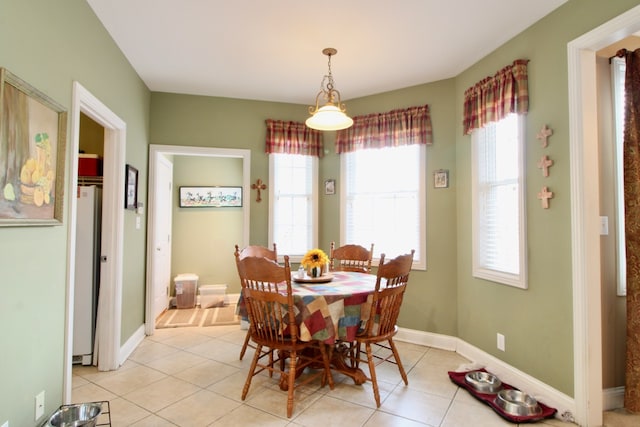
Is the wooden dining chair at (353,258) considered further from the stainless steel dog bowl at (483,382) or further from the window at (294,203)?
the stainless steel dog bowl at (483,382)

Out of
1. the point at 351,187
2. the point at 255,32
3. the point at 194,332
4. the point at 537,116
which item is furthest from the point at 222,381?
the point at 537,116

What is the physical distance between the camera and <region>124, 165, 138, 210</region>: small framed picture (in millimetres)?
2990

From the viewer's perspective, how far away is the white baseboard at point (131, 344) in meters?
2.98

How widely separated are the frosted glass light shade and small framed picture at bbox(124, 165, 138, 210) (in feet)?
5.60

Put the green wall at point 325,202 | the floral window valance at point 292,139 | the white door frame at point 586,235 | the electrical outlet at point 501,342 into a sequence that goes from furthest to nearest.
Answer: the floral window valance at point 292,139 < the electrical outlet at point 501,342 < the white door frame at point 586,235 < the green wall at point 325,202

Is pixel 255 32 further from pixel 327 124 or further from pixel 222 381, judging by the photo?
pixel 222 381

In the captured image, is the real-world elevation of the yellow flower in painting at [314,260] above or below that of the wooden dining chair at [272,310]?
above

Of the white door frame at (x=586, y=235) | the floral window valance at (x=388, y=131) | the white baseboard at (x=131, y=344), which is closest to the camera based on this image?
the white door frame at (x=586, y=235)

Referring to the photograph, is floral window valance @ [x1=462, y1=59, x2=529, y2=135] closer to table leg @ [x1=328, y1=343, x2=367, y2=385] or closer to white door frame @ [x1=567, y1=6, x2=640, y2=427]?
white door frame @ [x1=567, y1=6, x2=640, y2=427]

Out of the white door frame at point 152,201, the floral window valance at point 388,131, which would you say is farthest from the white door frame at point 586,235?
the white door frame at point 152,201

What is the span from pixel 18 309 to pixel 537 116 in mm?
3288

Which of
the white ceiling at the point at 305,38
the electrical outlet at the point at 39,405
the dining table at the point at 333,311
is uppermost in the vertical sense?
the white ceiling at the point at 305,38

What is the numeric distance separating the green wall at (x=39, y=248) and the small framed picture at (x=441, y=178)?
2995 millimetres

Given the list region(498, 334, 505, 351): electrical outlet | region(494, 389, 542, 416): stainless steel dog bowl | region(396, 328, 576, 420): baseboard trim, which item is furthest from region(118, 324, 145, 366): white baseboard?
region(498, 334, 505, 351): electrical outlet
